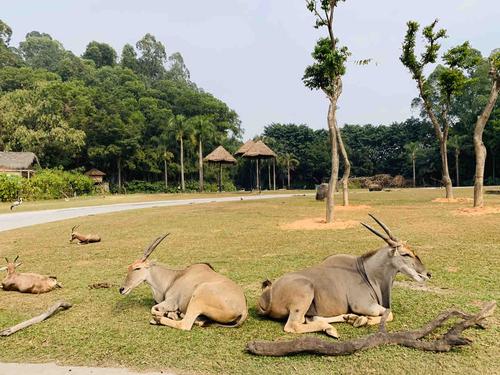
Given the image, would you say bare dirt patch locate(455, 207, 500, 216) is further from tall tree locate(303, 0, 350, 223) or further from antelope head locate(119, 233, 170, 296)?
antelope head locate(119, 233, 170, 296)

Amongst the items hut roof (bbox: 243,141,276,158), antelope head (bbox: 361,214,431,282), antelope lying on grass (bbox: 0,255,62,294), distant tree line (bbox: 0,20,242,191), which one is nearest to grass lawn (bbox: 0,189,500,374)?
antelope lying on grass (bbox: 0,255,62,294)

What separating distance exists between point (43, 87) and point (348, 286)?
6725cm

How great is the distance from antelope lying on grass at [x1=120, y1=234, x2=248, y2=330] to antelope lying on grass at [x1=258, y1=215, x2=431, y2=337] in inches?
20.6

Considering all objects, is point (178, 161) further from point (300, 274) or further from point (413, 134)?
point (300, 274)

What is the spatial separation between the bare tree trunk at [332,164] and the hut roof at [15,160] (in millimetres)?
42552

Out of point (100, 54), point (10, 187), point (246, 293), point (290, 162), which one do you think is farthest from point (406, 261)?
point (100, 54)

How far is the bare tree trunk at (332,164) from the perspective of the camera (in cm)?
1709

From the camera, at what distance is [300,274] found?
592 cm

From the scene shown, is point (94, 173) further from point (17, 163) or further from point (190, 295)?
point (190, 295)

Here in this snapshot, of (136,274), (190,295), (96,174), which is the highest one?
(96,174)

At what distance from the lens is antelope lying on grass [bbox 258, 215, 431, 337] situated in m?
5.55

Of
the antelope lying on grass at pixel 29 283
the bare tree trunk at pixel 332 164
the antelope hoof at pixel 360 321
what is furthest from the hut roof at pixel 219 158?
the antelope hoof at pixel 360 321

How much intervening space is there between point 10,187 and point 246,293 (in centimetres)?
3985

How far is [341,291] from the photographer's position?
19.1 ft
